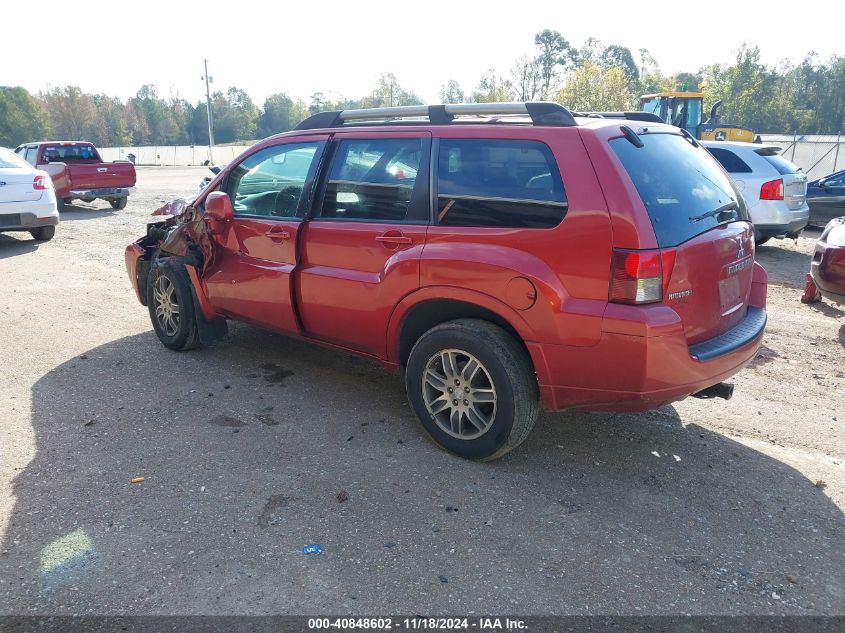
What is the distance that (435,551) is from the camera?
2.97 meters

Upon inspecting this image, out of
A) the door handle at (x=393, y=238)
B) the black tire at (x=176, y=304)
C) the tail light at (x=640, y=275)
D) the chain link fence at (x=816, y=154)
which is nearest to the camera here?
the tail light at (x=640, y=275)

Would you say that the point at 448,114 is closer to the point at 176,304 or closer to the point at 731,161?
the point at 176,304

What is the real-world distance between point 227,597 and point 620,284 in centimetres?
219

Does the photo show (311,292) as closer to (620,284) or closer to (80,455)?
(80,455)

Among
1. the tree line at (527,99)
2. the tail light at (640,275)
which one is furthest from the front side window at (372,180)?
the tree line at (527,99)

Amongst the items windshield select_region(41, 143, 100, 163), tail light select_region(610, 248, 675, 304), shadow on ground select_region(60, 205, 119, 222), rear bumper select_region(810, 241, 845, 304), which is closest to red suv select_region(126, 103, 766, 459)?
tail light select_region(610, 248, 675, 304)

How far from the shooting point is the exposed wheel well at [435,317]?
11.8ft

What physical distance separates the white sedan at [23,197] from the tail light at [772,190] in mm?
11054

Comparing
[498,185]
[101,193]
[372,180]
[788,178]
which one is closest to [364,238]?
[372,180]

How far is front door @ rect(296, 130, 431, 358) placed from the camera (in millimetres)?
3832

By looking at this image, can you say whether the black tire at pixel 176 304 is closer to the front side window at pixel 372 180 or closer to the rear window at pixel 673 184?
the front side window at pixel 372 180

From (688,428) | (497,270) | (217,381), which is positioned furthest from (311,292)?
(688,428)

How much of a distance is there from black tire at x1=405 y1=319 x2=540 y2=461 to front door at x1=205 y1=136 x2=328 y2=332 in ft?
4.19

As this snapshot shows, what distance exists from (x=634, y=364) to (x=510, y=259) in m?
0.79
